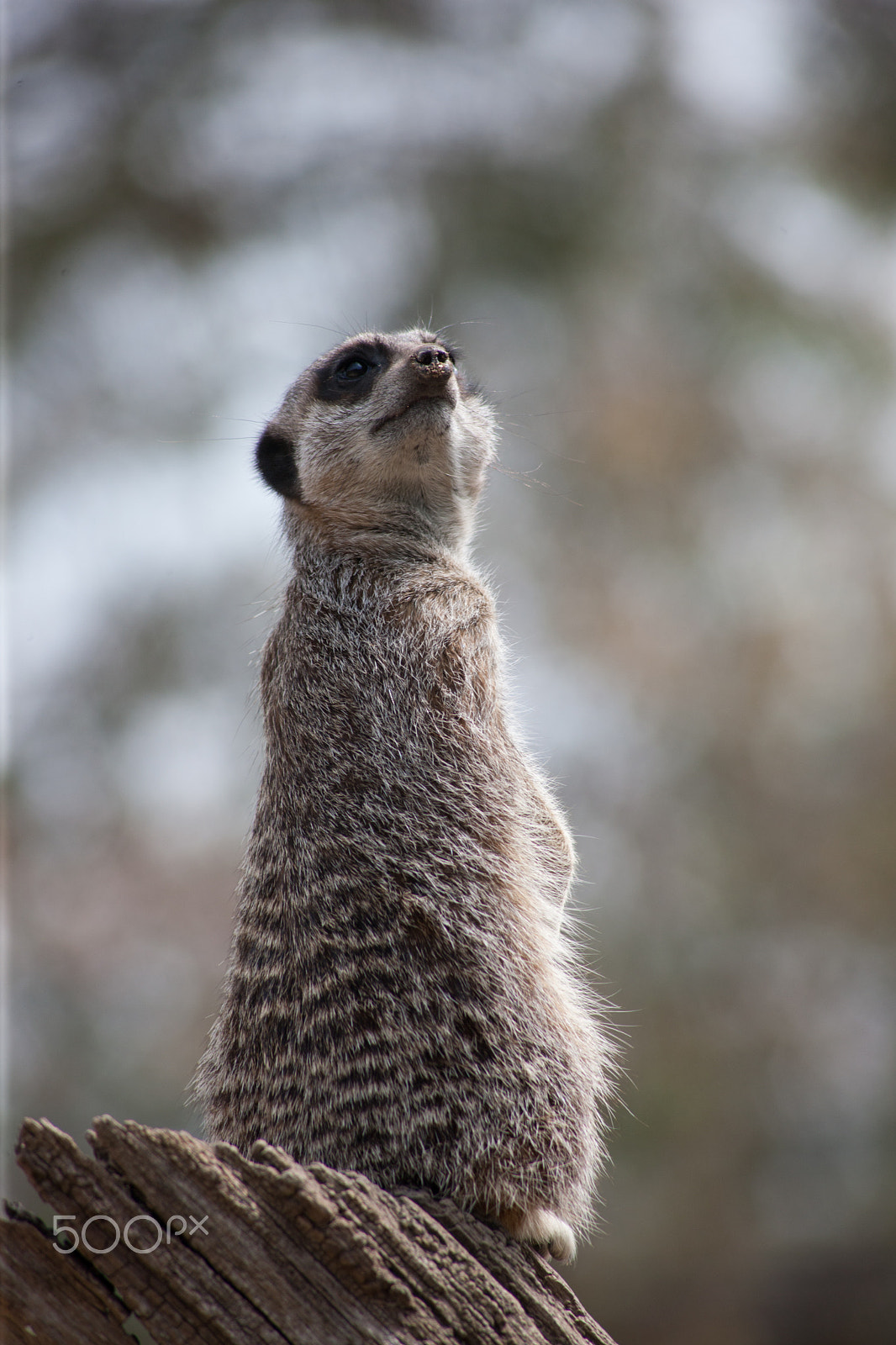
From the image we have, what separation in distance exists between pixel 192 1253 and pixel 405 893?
0.70 m

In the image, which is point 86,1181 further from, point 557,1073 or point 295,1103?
point 557,1073

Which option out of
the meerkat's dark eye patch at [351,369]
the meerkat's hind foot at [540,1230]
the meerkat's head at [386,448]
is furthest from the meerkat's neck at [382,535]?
the meerkat's hind foot at [540,1230]

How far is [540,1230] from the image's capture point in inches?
76.5

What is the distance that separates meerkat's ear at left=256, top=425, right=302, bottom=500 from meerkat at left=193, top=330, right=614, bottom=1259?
0.15m

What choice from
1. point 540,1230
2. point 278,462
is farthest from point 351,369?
point 540,1230

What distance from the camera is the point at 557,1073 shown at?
6.75ft

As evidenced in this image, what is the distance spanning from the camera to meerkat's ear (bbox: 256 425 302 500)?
2900 mm

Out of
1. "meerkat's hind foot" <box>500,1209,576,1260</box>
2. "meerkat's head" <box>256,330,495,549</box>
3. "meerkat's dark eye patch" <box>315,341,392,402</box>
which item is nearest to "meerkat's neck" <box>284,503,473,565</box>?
"meerkat's head" <box>256,330,495,549</box>

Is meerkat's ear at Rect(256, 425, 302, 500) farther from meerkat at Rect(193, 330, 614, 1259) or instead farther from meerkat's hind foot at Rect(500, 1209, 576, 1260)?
meerkat's hind foot at Rect(500, 1209, 576, 1260)

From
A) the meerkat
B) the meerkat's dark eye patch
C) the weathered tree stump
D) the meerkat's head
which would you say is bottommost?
the weathered tree stump

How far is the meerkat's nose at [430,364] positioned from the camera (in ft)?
8.66

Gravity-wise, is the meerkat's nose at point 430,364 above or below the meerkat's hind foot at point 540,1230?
above

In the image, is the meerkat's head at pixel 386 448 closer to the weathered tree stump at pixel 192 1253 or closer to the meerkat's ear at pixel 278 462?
the meerkat's ear at pixel 278 462

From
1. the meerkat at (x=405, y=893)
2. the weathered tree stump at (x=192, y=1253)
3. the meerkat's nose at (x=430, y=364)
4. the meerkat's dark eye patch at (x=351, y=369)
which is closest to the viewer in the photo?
the weathered tree stump at (x=192, y=1253)
